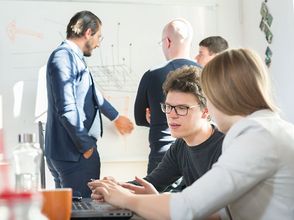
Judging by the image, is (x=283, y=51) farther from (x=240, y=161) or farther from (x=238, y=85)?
(x=240, y=161)

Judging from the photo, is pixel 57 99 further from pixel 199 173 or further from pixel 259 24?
pixel 259 24

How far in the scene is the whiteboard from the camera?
3.15 meters

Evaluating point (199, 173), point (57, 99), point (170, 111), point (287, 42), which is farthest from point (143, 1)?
point (199, 173)

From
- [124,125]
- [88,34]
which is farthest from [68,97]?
[124,125]

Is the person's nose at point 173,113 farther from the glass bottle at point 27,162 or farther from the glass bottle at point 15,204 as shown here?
the glass bottle at point 15,204

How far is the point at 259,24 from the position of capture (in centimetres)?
341

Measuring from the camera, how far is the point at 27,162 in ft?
3.15

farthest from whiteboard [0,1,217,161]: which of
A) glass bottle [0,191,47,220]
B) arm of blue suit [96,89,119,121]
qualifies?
glass bottle [0,191,47,220]

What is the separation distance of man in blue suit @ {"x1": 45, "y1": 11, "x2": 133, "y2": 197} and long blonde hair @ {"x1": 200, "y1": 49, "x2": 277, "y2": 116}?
1425 mm

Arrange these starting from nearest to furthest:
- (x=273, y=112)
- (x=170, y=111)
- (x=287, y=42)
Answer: (x=273, y=112), (x=170, y=111), (x=287, y=42)

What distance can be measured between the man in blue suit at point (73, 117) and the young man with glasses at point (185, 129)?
0.81 m

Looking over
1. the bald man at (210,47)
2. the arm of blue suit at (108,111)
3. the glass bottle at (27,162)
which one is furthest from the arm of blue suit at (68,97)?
the glass bottle at (27,162)

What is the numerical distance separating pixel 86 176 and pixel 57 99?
0.43m

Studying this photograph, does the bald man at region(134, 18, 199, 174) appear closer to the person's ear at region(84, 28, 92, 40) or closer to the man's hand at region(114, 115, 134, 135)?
the person's ear at region(84, 28, 92, 40)
